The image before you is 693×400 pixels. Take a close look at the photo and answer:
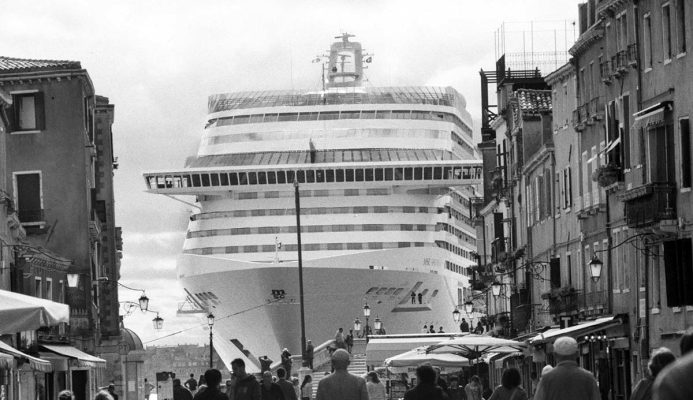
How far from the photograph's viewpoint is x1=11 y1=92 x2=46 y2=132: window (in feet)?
165

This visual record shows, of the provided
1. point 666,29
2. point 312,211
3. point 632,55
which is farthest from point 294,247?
point 666,29

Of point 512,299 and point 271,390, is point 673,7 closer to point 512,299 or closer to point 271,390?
point 271,390

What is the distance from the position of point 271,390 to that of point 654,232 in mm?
11672

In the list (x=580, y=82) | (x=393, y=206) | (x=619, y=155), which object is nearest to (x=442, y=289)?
(x=393, y=206)

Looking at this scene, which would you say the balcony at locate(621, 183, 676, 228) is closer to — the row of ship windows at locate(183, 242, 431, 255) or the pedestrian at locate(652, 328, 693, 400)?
the pedestrian at locate(652, 328, 693, 400)

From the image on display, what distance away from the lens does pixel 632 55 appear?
3534cm

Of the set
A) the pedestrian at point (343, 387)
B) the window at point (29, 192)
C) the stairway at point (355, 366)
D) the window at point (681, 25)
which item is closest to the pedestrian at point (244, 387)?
the pedestrian at point (343, 387)

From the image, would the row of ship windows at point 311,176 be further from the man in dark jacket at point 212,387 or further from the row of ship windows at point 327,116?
the man in dark jacket at point 212,387

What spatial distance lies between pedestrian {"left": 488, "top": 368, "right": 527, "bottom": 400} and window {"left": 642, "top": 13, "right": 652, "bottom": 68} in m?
17.4

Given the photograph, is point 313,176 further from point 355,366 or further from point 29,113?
point 29,113

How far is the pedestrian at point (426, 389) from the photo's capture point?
51.0ft

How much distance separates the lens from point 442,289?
97500mm

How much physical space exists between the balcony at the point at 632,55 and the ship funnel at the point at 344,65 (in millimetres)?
70372

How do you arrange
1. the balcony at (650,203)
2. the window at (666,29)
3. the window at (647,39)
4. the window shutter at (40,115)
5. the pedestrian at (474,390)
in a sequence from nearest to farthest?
the balcony at (650,203)
the window at (666,29)
the pedestrian at (474,390)
the window at (647,39)
the window shutter at (40,115)
